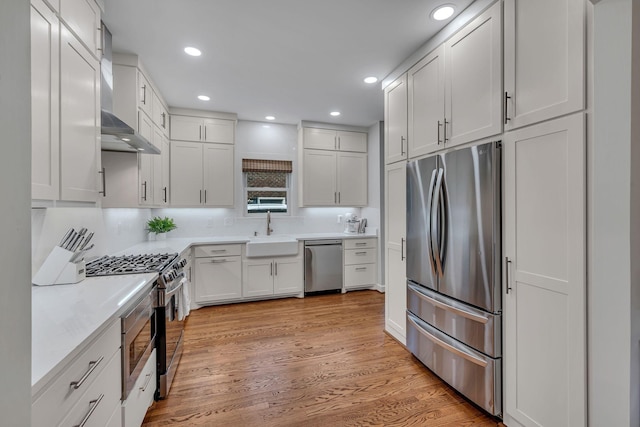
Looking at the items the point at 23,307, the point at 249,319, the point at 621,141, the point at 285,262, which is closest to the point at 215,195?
the point at 285,262

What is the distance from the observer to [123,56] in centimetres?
253

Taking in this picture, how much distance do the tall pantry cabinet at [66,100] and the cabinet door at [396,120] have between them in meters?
2.37

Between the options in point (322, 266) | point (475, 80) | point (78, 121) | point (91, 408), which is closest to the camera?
point (91, 408)

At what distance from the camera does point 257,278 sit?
13.2 ft

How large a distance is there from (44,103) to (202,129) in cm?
284

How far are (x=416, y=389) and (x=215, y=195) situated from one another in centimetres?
339

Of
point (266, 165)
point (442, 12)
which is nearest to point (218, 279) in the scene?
point (266, 165)

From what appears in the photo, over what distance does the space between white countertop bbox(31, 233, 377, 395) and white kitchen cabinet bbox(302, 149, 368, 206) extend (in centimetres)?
298

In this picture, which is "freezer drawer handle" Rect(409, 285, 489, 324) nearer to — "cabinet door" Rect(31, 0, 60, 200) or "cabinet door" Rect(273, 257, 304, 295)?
"cabinet door" Rect(273, 257, 304, 295)

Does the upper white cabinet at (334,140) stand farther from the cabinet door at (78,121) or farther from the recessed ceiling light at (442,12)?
the cabinet door at (78,121)

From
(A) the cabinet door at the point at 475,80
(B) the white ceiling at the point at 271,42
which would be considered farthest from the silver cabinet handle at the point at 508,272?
(B) the white ceiling at the point at 271,42

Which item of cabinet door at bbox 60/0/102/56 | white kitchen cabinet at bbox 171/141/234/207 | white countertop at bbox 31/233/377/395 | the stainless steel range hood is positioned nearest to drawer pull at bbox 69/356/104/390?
white countertop at bbox 31/233/377/395

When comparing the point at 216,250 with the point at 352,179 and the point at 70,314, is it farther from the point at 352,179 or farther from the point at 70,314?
the point at 70,314

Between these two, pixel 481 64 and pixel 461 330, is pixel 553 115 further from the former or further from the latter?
pixel 461 330
